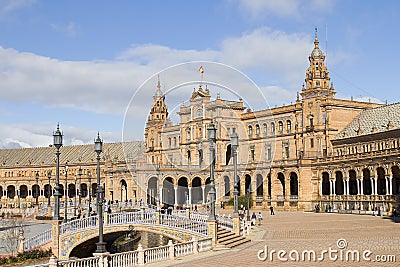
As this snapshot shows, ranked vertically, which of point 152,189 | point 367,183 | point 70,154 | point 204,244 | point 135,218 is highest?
point 70,154

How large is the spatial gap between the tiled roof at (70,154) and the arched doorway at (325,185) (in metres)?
46.1

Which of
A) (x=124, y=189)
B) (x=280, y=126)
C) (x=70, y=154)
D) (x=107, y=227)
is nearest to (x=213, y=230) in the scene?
(x=107, y=227)

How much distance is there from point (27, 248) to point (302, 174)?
4639 cm

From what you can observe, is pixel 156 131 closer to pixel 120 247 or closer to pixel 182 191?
pixel 182 191

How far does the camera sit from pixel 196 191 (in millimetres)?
94875

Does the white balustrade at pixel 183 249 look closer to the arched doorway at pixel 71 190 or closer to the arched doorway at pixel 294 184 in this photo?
the arched doorway at pixel 294 184

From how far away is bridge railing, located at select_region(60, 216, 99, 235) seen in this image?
130 ft

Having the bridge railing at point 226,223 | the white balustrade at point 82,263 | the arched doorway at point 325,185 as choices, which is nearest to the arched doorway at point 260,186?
the arched doorway at point 325,185

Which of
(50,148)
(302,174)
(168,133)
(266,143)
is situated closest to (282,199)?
(302,174)

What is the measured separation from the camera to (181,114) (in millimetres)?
105875

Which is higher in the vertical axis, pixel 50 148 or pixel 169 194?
pixel 50 148

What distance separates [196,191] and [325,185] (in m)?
23.9

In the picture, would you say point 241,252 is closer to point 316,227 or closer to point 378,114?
point 316,227

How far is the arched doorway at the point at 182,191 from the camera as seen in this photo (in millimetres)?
94431
